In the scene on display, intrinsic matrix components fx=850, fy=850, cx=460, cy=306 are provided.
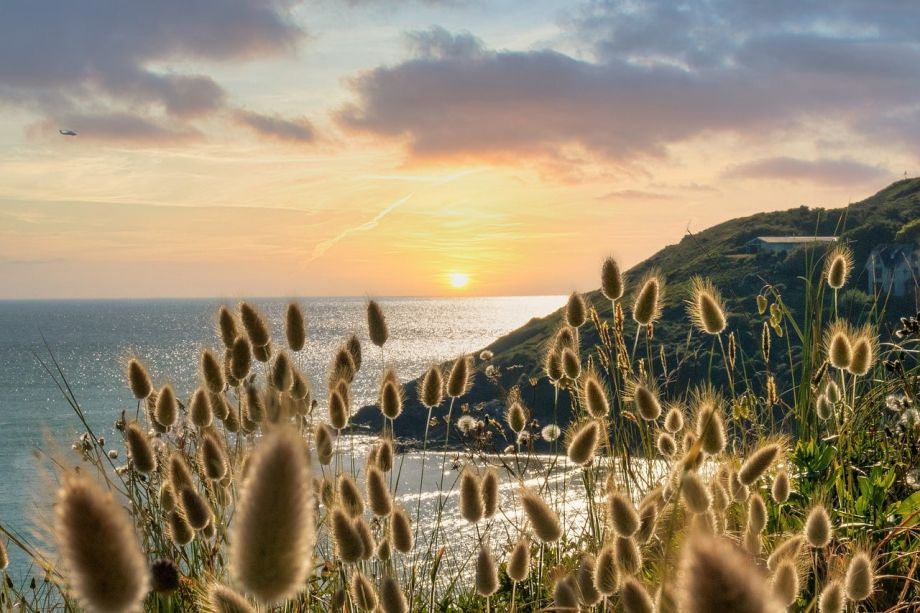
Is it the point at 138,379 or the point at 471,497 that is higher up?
the point at 138,379

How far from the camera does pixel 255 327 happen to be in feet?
12.6

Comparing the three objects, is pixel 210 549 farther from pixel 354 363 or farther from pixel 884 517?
pixel 884 517

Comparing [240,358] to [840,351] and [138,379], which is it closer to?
[138,379]

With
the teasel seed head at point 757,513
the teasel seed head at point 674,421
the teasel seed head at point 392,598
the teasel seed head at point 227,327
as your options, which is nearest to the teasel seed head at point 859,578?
the teasel seed head at point 757,513

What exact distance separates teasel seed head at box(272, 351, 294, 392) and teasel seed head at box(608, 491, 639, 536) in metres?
1.82

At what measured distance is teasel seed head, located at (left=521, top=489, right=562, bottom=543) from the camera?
7.25 feet

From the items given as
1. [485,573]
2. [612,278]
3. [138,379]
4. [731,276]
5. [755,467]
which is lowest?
[485,573]

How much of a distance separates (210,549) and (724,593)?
2.70 m

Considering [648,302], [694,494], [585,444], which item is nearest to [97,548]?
[694,494]

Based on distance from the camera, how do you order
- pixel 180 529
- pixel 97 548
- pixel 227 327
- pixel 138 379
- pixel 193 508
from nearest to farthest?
pixel 97 548 < pixel 193 508 < pixel 180 529 < pixel 138 379 < pixel 227 327

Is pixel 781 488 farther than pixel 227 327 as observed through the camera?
No

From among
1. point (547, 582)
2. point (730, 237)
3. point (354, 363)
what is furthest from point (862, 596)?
point (730, 237)

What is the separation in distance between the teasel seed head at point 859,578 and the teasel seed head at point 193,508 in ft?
5.81

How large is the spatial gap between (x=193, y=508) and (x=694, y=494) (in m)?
1.44
